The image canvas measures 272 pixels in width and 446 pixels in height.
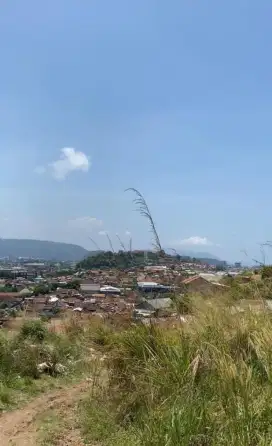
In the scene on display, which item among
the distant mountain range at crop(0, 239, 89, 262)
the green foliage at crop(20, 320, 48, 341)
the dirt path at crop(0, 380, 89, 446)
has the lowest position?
the dirt path at crop(0, 380, 89, 446)

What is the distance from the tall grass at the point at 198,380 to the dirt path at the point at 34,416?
0.82 meters

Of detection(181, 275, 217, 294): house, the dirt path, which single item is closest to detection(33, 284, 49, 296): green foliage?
the dirt path

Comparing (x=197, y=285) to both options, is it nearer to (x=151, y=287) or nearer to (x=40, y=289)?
(x=151, y=287)

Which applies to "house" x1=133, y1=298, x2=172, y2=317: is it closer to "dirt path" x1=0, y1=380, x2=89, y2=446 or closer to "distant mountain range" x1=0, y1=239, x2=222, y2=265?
"dirt path" x1=0, y1=380, x2=89, y2=446

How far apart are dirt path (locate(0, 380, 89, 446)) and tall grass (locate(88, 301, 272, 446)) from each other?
824 millimetres

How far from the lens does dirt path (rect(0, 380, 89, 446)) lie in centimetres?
503

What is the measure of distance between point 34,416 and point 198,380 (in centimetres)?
251

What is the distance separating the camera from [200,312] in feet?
18.0

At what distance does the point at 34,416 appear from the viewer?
5.92 meters

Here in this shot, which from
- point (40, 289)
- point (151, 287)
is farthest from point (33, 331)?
point (40, 289)

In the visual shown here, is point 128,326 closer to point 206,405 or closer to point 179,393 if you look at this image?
point 179,393

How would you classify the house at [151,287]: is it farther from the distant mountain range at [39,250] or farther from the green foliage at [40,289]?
the distant mountain range at [39,250]

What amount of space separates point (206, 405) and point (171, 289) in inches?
74.2

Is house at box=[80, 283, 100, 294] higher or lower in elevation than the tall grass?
higher
